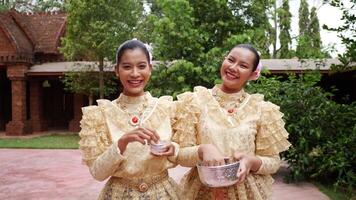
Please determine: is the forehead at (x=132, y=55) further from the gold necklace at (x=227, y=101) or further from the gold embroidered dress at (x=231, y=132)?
the gold necklace at (x=227, y=101)

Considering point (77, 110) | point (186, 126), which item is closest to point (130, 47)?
point (186, 126)

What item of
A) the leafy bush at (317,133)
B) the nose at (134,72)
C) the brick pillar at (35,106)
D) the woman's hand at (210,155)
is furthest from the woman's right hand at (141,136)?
the brick pillar at (35,106)

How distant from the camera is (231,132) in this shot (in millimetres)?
2057

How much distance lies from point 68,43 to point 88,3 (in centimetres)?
156

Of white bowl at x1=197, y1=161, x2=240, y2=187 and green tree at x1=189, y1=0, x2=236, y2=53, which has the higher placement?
green tree at x1=189, y1=0, x2=236, y2=53

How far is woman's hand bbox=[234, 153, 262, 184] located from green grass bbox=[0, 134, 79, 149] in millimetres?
10905

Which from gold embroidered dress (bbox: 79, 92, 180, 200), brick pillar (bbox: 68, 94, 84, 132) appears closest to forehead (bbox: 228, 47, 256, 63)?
gold embroidered dress (bbox: 79, 92, 180, 200)

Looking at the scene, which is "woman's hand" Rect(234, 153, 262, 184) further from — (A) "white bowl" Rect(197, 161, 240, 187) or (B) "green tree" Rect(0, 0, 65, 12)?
(B) "green tree" Rect(0, 0, 65, 12)

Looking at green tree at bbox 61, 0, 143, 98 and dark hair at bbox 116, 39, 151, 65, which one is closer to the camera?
dark hair at bbox 116, 39, 151, 65

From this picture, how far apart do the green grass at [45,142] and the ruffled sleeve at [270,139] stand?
10.8 meters

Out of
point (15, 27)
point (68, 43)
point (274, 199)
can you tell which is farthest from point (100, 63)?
point (274, 199)

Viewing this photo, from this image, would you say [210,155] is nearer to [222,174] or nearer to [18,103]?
[222,174]

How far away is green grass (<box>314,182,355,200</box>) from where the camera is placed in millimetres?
6232

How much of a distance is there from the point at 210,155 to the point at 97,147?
1.91ft
